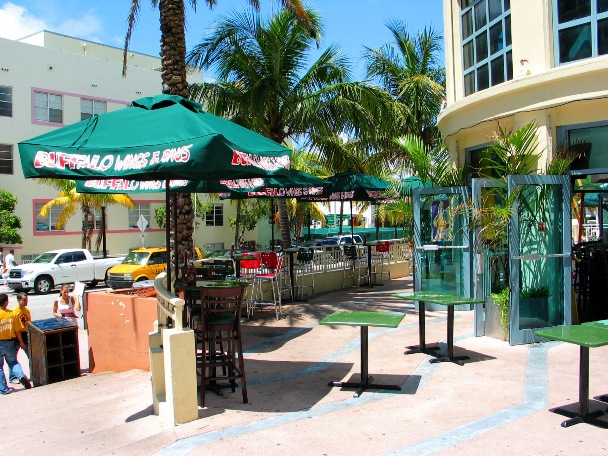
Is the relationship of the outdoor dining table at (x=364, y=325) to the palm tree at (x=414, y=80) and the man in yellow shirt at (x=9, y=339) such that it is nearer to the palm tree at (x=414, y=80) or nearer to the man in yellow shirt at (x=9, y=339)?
the man in yellow shirt at (x=9, y=339)

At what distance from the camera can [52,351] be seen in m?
9.42

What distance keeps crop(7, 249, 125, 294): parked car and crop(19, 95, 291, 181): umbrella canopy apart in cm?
1635

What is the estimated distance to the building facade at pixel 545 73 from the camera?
8.62 m

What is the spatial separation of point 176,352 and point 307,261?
894cm

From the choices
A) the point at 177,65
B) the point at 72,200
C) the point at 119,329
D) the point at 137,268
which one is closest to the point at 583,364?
the point at 119,329

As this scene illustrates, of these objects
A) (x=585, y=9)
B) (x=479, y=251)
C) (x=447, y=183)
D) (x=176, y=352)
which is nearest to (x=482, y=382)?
(x=479, y=251)

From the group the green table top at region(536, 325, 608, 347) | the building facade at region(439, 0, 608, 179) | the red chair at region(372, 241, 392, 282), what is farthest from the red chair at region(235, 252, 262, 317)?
the green table top at region(536, 325, 608, 347)

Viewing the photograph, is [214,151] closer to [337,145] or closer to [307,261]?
[307,261]

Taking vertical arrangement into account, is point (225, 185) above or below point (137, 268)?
above

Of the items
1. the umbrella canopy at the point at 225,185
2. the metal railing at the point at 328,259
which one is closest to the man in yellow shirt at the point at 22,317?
the umbrella canopy at the point at 225,185

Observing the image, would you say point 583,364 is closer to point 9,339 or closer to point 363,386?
point 363,386

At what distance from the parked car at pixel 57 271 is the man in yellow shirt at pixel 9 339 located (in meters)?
12.7

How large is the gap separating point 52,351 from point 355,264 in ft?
29.5

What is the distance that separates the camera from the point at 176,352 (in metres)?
5.51
